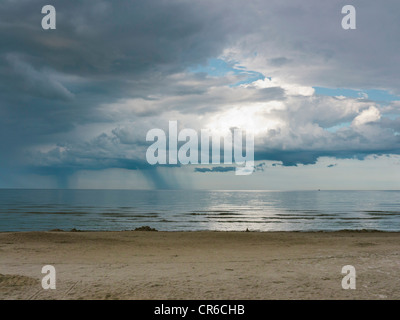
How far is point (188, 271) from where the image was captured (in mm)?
13461

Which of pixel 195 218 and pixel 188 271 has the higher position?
pixel 188 271

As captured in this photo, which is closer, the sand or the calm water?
the sand

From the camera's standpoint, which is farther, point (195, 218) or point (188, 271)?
point (195, 218)

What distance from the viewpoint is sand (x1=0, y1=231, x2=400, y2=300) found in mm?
10188

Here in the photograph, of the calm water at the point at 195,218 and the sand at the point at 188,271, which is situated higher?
the sand at the point at 188,271

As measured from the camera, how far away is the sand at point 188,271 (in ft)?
33.4

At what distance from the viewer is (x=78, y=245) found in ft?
72.4

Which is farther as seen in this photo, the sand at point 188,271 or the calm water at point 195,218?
the calm water at point 195,218

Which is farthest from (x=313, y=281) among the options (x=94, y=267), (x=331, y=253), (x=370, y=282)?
(x=94, y=267)

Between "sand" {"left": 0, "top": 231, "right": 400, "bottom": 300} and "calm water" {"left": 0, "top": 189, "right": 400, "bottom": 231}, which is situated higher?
"sand" {"left": 0, "top": 231, "right": 400, "bottom": 300}
